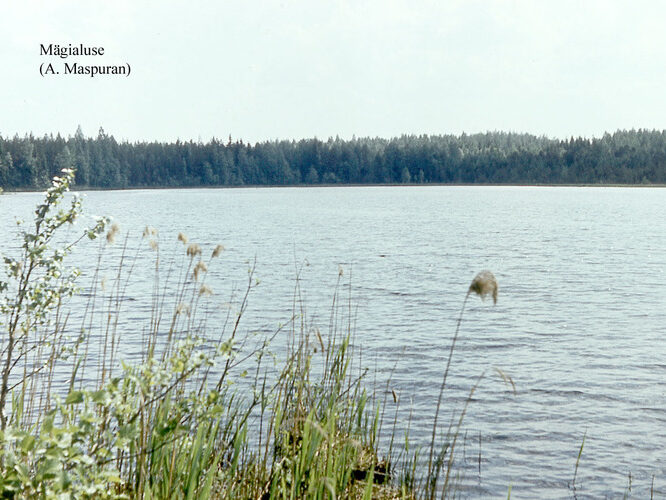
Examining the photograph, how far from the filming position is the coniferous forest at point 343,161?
488 feet

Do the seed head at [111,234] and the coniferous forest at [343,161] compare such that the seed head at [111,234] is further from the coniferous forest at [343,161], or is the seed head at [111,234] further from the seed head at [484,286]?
the coniferous forest at [343,161]

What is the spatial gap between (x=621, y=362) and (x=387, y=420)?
5155mm

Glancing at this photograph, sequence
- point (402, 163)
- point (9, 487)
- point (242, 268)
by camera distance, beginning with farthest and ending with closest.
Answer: point (402, 163), point (242, 268), point (9, 487)

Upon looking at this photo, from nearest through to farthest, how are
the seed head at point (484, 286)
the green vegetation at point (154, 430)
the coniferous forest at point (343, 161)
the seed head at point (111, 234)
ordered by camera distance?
the green vegetation at point (154, 430) < the seed head at point (484, 286) < the seed head at point (111, 234) < the coniferous forest at point (343, 161)

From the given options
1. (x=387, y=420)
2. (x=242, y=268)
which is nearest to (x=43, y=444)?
(x=387, y=420)

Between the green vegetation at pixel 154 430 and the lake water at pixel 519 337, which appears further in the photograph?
the lake water at pixel 519 337

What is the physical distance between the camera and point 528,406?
33.0 feet

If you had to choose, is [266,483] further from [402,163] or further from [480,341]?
[402,163]

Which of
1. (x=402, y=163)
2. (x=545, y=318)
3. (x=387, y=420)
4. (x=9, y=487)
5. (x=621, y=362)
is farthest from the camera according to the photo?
(x=402, y=163)

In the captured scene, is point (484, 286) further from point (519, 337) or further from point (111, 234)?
point (519, 337)

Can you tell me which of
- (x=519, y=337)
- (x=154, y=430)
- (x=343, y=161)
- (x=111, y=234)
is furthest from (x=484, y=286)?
(x=343, y=161)

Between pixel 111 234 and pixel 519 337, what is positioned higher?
pixel 111 234

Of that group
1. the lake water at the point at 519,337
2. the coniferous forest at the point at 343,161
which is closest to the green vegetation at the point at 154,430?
the lake water at the point at 519,337

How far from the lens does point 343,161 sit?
605 ft
